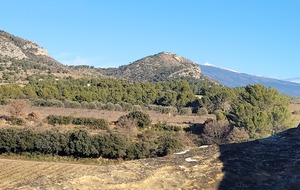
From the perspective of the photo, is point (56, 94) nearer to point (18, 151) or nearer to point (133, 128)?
point (133, 128)

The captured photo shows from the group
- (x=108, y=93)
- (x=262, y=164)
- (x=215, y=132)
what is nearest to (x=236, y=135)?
(x=215, y=132)

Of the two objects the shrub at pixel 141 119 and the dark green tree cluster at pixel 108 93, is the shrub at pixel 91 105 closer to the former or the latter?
the dark green tree cluster at pixel 108 93

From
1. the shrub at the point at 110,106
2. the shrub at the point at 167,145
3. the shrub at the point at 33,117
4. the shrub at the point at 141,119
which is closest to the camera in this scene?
the shrub at the point at 167,145

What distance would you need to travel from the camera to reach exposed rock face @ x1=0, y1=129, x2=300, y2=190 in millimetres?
4090

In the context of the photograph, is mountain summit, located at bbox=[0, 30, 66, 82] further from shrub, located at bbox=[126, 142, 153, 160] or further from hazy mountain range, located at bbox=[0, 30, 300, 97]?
shrub, located at bbox=[126, 142, 153, 160]

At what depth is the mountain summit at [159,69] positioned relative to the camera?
136250mm

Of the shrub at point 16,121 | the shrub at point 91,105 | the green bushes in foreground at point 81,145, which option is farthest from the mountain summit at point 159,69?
the green bushes in foreground at point 81,145

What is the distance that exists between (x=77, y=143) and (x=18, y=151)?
19.6 ft

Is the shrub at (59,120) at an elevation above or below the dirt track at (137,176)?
below

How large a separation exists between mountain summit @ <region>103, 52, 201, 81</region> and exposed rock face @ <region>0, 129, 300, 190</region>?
125067 mm

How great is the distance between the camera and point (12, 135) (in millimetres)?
40188

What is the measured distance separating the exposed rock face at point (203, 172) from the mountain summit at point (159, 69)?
125 metres

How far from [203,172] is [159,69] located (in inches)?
5647

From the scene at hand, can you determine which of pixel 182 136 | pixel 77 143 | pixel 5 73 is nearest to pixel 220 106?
pixel 182 136
